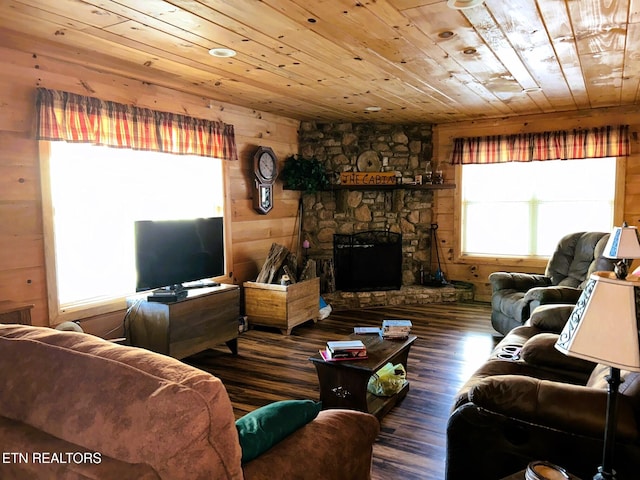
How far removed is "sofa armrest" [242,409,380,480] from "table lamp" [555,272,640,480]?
0.69m

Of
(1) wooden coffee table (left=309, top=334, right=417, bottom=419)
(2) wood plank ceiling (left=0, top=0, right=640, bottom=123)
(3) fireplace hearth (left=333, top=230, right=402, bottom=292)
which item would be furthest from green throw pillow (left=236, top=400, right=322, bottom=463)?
(3) fireplace hearth (left=333, top=230, right=402, bottom=292)

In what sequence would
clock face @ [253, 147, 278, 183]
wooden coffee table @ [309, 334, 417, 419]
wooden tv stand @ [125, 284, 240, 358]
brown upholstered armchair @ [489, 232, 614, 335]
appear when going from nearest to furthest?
wooden coffee table @ [309, 334, 417, 419], wooden tv stand @ [125, 284, 240, 358], brown upholstered armchair @ [489, 232, 614, 335], clock face @ [253, 147, 278, 183]

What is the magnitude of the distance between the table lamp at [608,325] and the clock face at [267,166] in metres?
4.32

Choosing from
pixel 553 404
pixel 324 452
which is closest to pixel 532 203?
pixel 553 404

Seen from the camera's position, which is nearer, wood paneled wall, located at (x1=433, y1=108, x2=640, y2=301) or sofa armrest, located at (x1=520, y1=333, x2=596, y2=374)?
sofa armrest, located at (x1=520, y1=333, x2=596, y2=374)

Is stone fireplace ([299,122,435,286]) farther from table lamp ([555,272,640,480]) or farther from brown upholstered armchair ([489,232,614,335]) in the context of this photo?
table lamp ([555,272,640,480])

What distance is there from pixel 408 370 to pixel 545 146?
345 cm

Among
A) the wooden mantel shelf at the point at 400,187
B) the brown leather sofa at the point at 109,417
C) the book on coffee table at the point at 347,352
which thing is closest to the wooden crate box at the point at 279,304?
the wooden mantel shelf at the point at 400,187

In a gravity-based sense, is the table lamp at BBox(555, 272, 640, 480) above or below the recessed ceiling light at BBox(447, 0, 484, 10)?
below

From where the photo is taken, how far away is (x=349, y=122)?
20.2ft

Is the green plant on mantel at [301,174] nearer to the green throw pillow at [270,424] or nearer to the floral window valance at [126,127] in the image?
the floral window valance at [126,127]

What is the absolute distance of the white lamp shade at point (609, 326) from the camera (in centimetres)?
123

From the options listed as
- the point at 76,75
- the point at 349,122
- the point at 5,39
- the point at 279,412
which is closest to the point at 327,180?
the point at 349,122

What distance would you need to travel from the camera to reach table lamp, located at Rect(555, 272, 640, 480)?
1.23m
